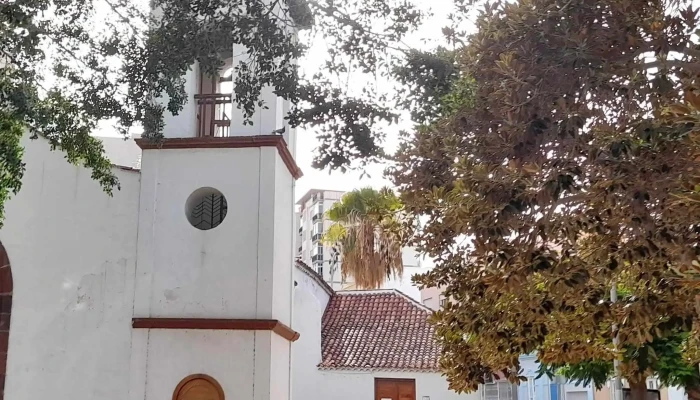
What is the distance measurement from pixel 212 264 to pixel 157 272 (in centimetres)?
72

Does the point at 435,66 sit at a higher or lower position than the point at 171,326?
higher

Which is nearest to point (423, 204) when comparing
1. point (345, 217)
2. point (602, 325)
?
point (602, 325)

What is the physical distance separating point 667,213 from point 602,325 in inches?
72.1

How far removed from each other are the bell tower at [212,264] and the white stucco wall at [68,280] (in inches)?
10.8

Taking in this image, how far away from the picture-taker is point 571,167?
5098 mm

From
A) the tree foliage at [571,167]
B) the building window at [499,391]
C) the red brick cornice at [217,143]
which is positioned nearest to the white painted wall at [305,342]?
the building window at [499,391]

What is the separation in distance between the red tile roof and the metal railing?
764 cm

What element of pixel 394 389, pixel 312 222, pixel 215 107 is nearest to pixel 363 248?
pixel 394 389

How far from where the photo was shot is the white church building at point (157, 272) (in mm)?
9773

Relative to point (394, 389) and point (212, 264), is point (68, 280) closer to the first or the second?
point (212, 264)

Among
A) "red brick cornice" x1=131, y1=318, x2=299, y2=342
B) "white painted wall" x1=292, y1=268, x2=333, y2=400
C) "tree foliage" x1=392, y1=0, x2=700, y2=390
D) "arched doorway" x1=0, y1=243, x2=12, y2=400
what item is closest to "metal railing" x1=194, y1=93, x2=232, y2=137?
"red brick cornice" x1=131, y1=318, x2=299, y2=342

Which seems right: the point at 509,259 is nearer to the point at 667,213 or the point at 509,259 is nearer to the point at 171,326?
the point at 667,213

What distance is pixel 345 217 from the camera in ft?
68.1

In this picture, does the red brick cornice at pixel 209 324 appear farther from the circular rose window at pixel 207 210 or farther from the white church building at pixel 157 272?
the circular rose window at pixel 207 210
